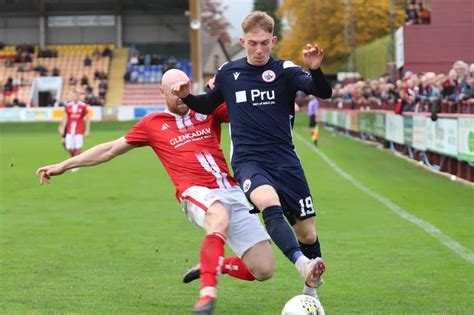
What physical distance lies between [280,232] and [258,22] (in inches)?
58.3

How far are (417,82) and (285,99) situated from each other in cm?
2014

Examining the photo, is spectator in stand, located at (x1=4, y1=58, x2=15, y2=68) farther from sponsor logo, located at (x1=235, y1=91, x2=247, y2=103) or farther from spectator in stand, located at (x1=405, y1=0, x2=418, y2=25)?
sponsor logo, located at (x1=235, y1=91, x2=247, y2=103)

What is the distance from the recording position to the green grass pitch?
820 cm

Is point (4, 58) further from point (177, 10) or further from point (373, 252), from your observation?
point (373, 252)

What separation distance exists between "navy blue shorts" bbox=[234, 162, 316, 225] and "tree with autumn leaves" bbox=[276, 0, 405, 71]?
6667 centimetres

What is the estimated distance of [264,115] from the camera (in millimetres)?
7621

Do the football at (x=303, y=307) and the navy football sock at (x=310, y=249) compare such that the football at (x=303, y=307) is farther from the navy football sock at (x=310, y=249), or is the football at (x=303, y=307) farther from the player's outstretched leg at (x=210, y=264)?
the navy football sock at (x=310, y=249)

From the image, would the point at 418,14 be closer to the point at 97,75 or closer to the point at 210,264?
the point at 97,75

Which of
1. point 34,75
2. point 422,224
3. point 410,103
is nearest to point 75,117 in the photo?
point 410,103

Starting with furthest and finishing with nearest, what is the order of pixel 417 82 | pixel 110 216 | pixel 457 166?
pixel 417 82 < pixel 457 166 < pixel 110 216

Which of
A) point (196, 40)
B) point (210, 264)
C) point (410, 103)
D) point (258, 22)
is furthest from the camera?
point (196, 40)

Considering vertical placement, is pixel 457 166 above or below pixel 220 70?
below

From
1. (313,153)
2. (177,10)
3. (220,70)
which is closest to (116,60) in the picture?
(177,10)

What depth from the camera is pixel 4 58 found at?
260 ft
